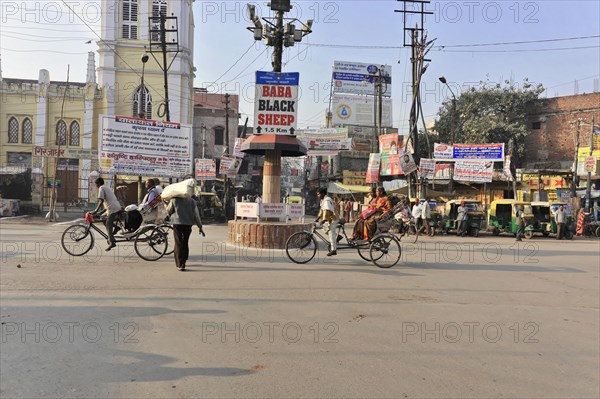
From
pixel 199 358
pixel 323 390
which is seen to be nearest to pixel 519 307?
pixel 323 390

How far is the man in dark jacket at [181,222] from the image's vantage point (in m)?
8.27

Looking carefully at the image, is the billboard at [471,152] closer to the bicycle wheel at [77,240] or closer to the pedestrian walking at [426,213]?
the pedestrian walking at [426,213]

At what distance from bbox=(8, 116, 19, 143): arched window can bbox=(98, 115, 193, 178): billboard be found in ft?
72.6

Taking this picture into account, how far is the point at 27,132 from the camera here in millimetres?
35125

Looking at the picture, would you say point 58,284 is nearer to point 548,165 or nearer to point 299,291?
point 299,291

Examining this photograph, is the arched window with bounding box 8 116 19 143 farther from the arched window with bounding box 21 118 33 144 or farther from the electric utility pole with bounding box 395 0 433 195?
the electric utility pole with bounding box 395 0 433 195

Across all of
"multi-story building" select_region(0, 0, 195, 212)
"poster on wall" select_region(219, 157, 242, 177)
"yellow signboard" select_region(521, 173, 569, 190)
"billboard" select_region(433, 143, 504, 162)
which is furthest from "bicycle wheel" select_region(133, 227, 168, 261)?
"yellow signboard" select_region(521, 173, 569, 190)

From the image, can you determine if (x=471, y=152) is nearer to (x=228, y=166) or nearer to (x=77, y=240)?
(x=228, y=166)

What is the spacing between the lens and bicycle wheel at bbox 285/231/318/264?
9.59 metres

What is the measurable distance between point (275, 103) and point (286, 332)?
27.3 ft

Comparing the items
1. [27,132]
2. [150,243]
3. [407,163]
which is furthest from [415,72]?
[27,132]

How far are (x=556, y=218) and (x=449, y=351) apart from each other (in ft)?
60.4

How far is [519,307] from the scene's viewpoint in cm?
654

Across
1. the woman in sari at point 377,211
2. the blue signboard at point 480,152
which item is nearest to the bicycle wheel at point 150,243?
the woman in sari at point 377,211
